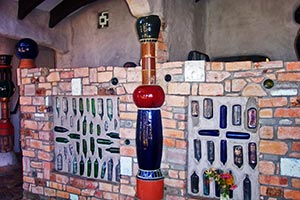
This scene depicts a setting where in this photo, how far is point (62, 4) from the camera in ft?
15.9

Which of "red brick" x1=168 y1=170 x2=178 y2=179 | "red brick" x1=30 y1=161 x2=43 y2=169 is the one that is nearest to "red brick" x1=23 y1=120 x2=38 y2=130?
"red brick" x1=30 y1=161 x2=43 y2=169

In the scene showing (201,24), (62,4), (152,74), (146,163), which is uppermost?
(62,4)

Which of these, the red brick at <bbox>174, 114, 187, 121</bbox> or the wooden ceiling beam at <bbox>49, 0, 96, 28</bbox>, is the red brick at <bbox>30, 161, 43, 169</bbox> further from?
the wooden ceiling beam at <bbox>49, 0, 96, 28</bbox>

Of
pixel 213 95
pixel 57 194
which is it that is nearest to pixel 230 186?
pixel 213 95

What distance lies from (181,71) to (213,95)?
1.11 feet

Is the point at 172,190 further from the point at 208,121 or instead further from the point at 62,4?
the point at 62,4

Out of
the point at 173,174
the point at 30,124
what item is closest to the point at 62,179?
the point at 30,124

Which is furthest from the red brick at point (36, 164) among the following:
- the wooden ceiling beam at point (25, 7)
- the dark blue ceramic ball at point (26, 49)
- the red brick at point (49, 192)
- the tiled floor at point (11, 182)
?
the wooden ceiling beam at point (25, 7)

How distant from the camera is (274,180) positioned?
7.77 feet

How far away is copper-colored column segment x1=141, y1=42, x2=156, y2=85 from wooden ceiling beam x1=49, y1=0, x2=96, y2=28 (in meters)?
2.61

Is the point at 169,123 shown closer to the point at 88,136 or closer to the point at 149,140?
the point at 149,140

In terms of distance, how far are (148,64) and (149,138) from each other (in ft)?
1.76

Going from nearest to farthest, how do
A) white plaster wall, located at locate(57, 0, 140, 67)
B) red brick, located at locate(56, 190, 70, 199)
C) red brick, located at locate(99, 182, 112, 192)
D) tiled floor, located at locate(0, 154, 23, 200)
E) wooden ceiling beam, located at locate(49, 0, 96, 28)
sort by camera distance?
1. red brick, located at locate(99, 182, 112, 192)
2. red brick, located at locate(56, 190, 70, 199)
3. tiled floor, located at locate(0, 154, 23, 200)
4. white plaster wall, located at locate(57, 0, 140, 67)
5. wooden ceiling beam, located at locate(49, 0, 96, 28)

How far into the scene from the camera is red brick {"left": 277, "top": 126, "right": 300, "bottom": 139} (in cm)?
228
